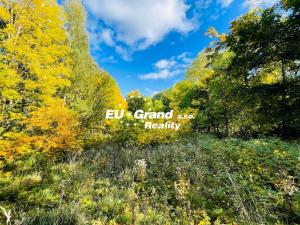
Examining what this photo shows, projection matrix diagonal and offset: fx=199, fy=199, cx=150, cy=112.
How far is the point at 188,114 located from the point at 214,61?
178 inches

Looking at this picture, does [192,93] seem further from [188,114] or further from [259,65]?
[259,65]

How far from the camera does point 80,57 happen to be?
15750 mm

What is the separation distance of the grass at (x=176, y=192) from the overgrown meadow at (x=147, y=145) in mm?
31

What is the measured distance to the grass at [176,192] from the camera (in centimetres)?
343

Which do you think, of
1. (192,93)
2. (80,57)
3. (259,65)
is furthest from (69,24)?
(259,65)

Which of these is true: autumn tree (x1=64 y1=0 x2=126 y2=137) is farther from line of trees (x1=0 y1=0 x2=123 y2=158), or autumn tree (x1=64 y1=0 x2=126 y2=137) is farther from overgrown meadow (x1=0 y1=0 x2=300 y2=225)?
line of trees (x1=0 y1=0 x2=123 y2=158)

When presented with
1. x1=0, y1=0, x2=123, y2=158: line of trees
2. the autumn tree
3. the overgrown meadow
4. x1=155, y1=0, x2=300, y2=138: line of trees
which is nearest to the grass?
the overgrown meadow

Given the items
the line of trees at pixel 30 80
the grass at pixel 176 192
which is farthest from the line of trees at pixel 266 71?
the line of trees at pixel 30 80

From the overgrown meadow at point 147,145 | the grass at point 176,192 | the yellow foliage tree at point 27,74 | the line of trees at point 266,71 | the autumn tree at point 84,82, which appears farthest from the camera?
the autumn tree at point 84,82

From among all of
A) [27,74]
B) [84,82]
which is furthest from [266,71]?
[84,82]

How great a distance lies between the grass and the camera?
11.2 feet

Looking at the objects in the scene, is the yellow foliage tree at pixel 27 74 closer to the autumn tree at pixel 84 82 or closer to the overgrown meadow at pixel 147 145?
the overgrown meadow at pixel 147 145

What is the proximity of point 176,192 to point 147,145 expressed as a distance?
771 cm

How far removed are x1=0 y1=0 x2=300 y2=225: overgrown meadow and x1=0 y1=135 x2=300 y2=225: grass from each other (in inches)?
1.2
